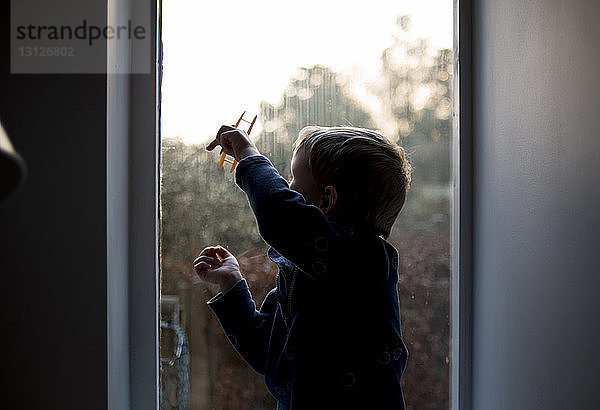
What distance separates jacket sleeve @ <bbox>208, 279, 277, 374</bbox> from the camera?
1.09 meters

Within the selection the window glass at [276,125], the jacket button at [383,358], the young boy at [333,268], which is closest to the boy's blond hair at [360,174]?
the young boy at [333,268]

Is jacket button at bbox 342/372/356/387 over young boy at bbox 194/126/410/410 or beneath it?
beneath

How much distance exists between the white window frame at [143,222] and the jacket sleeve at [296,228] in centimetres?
32

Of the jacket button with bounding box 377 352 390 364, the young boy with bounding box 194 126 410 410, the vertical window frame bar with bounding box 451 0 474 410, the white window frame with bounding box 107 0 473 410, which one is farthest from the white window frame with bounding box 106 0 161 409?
the vertical window frame bar with bounding box 451 0 474 410

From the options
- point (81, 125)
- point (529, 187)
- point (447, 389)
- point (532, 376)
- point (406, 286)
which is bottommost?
point (447, 389)

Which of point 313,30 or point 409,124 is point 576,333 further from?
point 313,30

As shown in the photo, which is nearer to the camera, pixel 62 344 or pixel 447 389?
pixel 62 344

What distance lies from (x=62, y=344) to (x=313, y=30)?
2.51 ft

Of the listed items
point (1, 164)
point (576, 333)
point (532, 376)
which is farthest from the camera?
point (532, 376)

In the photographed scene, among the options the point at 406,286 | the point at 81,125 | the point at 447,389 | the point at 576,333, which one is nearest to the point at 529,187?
the point at 576,333

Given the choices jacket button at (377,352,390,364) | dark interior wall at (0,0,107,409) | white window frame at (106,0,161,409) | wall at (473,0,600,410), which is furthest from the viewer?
white window frame at (106,0,161,409)

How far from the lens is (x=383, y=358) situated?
3.31 feet

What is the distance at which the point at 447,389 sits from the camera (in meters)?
1.36

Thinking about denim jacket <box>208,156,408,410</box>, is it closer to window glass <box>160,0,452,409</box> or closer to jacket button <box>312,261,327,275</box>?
jacket button <box>312,261,327,275</box>
